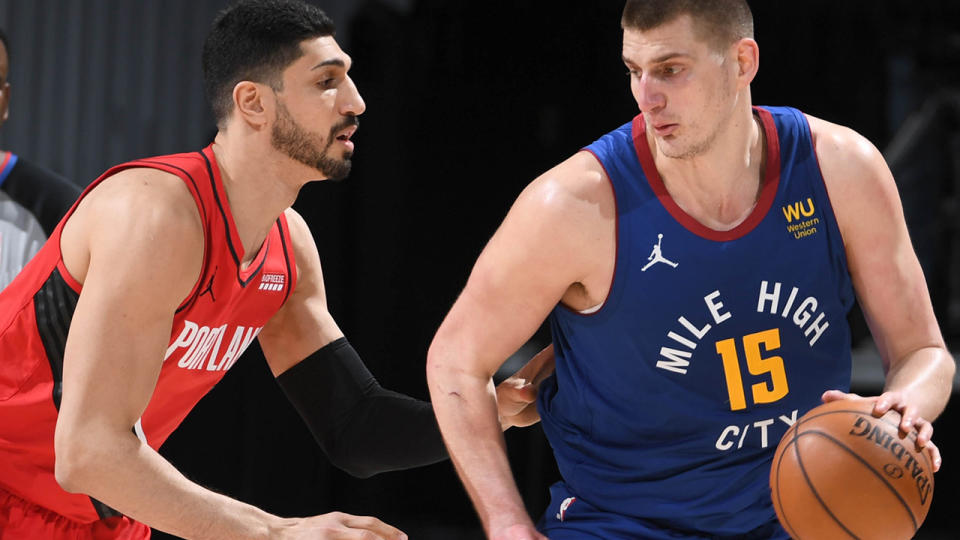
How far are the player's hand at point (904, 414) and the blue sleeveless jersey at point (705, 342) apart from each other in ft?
0.86

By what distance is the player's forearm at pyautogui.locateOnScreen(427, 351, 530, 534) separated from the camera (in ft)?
8.23

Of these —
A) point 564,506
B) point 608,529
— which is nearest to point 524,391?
point 564,506

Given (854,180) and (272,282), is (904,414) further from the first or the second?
(272,282)

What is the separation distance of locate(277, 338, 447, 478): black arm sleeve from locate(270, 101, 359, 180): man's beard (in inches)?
23.6

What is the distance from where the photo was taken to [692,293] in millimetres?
2619

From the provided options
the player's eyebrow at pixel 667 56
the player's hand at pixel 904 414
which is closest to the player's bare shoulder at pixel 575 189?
the player's eyebrow at pixel 667 56

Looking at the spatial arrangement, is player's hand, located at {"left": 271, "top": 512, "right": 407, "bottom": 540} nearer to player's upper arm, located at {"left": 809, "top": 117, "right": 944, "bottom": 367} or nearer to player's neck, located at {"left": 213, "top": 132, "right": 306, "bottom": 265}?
player's neck, located at {"left": 213, "top": 132, "right": 306, "bottom": 265}

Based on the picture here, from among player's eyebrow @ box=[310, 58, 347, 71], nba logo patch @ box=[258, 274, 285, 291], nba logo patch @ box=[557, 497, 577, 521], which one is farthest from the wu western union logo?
nba logo patch @ box=[258, 274, 285, 291]

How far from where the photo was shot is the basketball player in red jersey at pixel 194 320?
2.60 m

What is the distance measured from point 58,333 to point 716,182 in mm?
1601

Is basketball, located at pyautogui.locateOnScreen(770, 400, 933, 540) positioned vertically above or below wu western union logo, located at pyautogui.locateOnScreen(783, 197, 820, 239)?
below

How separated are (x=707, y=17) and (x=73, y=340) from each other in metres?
1.57

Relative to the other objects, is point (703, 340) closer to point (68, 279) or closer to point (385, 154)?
point (68, 279)

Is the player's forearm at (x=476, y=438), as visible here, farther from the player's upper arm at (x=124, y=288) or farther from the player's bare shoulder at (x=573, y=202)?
the player's upper arm at (x=124, y=288)
